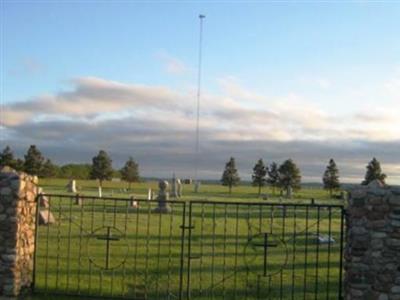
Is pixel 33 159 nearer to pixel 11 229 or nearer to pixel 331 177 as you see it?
pixel 331 177

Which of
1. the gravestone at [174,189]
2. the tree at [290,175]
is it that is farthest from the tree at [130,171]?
the gravestone at [174,189]

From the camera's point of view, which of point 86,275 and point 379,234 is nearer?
point 379,234

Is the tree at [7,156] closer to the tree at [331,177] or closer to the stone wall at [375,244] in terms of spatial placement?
the tree at [331,177]

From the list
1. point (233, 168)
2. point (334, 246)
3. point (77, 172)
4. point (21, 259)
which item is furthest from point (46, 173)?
point (21, 259)

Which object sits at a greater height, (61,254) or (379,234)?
(379,234)

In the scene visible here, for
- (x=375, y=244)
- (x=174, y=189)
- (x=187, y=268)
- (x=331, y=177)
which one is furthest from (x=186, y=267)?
(x=331, y=177)

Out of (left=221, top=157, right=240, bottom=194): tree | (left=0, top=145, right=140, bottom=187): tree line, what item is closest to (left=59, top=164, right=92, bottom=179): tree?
(left=0, top=145, right=140, bottom=187): tree line

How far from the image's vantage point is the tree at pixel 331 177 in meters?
79.1

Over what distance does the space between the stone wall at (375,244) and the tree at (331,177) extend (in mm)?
70329

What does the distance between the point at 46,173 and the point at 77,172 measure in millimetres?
14500

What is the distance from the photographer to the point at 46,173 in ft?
273

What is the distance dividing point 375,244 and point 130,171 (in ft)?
260

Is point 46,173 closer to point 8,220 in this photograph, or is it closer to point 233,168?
point 233,168

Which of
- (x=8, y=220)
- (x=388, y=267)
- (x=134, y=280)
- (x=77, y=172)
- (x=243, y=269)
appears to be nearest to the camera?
(x=388, y=267)
